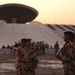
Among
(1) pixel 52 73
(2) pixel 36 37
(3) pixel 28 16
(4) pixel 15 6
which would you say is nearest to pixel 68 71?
(1) pixel 52 73

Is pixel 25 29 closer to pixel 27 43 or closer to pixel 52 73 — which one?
pixel 52 73

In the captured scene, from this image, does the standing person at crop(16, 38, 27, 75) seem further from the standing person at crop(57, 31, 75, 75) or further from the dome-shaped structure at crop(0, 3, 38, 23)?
the dome-shaped structure at crop(0, 3, 38, 23)

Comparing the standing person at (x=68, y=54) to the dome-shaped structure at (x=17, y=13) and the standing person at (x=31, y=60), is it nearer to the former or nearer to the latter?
the standing person at (x=31, y=60)

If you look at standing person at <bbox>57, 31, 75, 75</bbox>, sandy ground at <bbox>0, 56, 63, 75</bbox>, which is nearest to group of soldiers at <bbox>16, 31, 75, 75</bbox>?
standing person at <bbox>57, 31, 75, 75</bbox>

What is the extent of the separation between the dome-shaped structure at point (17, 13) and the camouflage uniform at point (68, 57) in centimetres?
7985

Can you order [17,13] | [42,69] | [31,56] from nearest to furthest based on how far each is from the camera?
[31,56], [42,69], [17,13]

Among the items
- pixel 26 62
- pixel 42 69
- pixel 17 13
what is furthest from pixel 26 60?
pixel 17 13

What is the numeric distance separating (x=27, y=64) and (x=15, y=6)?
8069 centimetres

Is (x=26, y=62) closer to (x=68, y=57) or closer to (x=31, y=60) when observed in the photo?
(x=31, y=60)

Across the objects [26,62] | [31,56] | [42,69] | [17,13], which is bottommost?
[42,69]

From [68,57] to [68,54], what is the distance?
74 mm

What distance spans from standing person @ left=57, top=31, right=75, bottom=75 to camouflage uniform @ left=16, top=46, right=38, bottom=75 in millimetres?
575

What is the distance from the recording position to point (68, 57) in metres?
7.58

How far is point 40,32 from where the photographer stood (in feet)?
172
